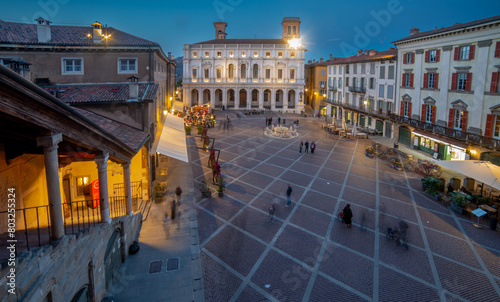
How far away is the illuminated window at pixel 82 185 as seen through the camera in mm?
13977

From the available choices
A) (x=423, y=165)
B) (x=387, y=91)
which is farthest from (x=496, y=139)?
(x=387, y=91)

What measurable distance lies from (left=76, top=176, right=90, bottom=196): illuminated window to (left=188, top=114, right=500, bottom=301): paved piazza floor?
5.32 m

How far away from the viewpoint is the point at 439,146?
91.6 feet

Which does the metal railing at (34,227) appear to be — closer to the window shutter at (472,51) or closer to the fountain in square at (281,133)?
the window shutter at (472,51)

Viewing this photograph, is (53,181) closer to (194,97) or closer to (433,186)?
(433,186)

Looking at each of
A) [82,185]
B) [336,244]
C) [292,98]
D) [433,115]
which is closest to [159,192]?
[82,185]

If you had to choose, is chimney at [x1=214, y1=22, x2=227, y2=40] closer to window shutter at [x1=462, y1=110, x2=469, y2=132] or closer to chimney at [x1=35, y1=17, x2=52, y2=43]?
window shutter at [x1=462, y1=110, x2=469, y2=132]

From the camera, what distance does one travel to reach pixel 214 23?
81438 mm

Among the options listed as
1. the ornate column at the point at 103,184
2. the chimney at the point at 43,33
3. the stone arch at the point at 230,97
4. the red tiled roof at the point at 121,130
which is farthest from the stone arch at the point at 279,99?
the ornate column at the point at 103,184

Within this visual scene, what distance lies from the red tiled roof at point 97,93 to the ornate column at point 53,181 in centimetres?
958

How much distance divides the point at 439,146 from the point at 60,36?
3032 cm

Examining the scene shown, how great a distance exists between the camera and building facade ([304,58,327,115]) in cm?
6469

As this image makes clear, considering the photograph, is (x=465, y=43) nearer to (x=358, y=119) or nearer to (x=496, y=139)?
(x=496, y=139)

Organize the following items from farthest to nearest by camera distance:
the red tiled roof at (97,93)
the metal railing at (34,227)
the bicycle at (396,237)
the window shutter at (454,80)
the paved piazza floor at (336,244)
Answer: the window shutter at (454,80) < the red tiled roof at (97,93) < the bicycle at (396,237) < the paved piazza floor at (336,244) < the metal railing at (34,227)
